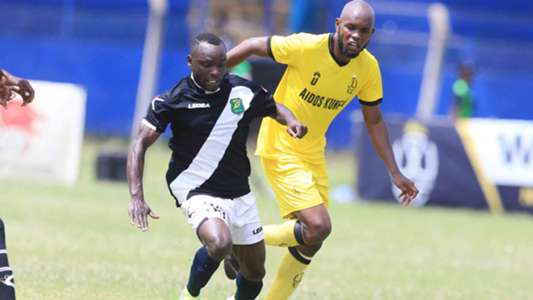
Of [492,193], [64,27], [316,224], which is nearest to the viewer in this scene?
[316,224]

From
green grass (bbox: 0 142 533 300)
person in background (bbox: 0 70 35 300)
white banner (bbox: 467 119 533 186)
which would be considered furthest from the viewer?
white banner (bbox: 467 119 533 186)

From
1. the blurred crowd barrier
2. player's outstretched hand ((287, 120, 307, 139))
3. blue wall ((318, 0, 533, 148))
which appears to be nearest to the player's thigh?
player's outstretched hand ((287, 120, 307, 139))

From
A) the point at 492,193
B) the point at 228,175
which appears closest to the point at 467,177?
the point at 492,193

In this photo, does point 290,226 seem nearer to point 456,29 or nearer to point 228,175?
point 228,175

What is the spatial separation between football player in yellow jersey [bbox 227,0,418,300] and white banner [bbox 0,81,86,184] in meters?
9.58

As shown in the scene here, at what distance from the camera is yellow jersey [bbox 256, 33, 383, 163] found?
948cm

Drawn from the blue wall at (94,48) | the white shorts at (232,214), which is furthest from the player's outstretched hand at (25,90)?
the blue wall at (94,48)

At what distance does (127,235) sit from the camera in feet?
45.9

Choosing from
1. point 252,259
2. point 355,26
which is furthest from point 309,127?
point 252,259

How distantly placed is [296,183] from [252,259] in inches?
40.4

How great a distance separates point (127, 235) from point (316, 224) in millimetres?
5131

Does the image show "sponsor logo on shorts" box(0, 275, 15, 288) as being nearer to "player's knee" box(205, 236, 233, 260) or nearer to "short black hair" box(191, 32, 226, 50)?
→ "player's knee" box(205, 236, 233, 260)

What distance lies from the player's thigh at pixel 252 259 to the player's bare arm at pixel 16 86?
181cm

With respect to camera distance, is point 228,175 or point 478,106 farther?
point 478,106
